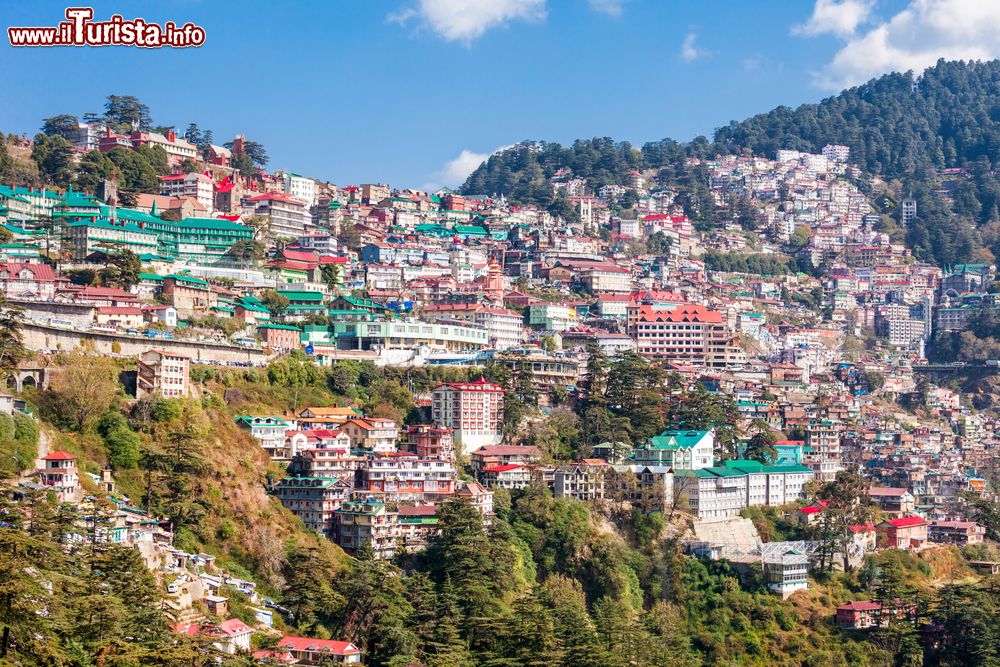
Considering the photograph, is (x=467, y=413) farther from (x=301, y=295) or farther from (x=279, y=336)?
(x=301, y=295)

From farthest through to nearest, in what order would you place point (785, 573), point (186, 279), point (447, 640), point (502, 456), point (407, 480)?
point (186, 279)
point (502, 456)
point (785, 573)
point (407, 480)
point (447, 640)

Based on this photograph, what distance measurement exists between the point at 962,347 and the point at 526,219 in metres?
35.9

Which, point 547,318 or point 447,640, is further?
point 547,318

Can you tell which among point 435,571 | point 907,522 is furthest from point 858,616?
point 435,571

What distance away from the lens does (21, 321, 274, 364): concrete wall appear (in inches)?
1997

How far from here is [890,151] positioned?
6535 inches

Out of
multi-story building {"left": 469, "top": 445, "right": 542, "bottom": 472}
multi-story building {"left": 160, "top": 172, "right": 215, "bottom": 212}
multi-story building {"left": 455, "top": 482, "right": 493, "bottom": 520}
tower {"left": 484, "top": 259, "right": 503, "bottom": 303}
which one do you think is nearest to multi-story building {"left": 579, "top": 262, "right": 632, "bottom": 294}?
tower {"left": 484, "top": 259, "right": 503, "bottom": 303}

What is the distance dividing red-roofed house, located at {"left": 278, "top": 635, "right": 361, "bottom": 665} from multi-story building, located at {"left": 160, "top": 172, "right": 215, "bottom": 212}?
157ft

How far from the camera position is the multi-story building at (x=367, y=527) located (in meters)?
51.2

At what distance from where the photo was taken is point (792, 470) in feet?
218

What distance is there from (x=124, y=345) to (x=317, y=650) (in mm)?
17725

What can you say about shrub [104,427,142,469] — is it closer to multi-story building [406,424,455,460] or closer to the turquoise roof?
multi-story building [406,424,455,460]

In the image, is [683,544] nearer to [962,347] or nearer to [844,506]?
[844,506]

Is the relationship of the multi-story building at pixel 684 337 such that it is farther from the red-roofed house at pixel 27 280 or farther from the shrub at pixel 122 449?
the shrub at pixel 122 449
